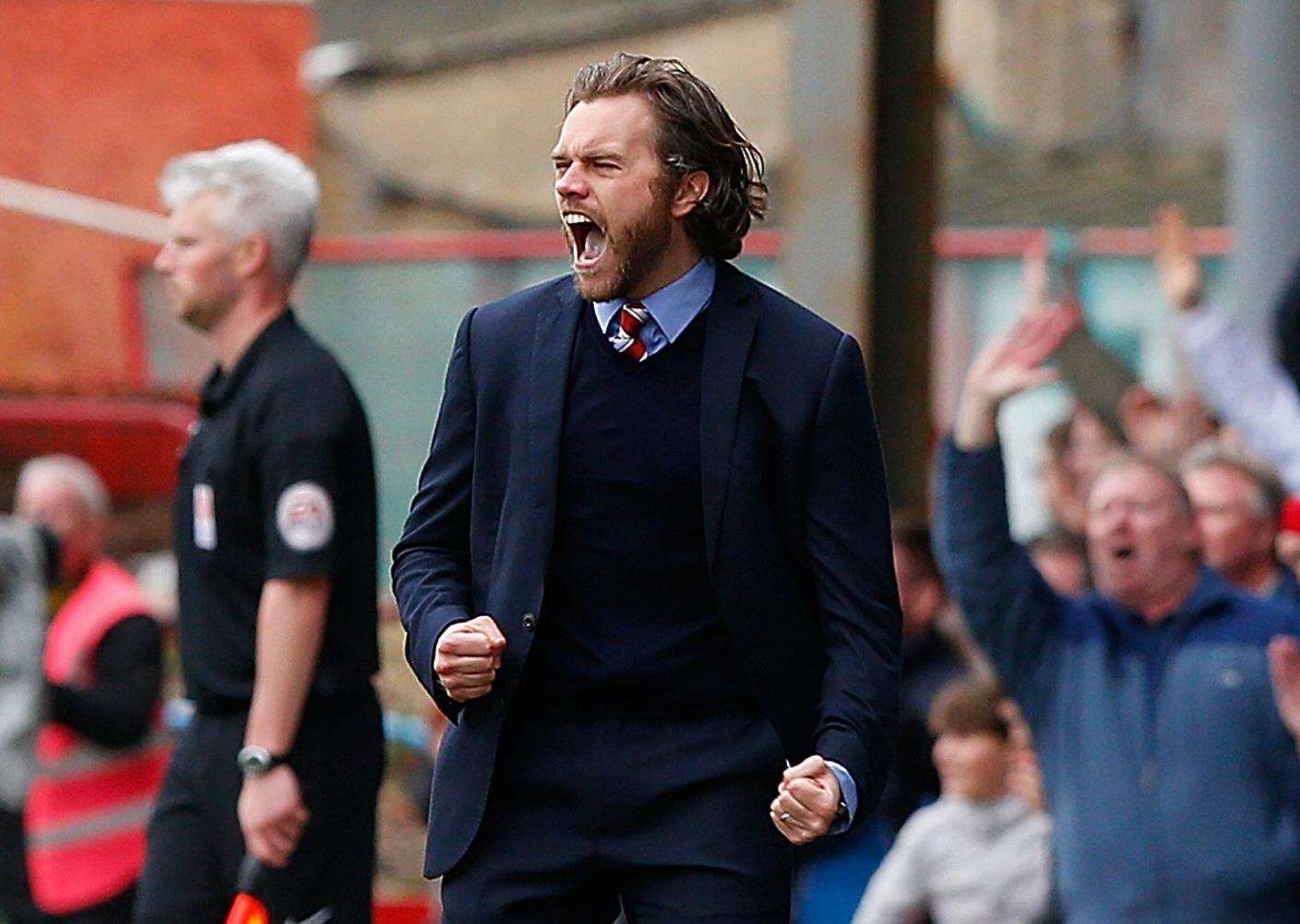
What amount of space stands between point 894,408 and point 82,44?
6.16 metres

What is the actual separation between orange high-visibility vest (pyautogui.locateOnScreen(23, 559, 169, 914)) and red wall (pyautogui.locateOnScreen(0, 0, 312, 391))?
5.22m

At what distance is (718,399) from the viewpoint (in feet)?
13.8

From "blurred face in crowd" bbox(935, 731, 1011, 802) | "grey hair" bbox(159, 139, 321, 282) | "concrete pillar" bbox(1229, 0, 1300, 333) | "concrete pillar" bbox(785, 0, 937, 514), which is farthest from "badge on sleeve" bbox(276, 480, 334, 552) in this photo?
"concrete pillar" bbox(1229, 0, 1300, 333)

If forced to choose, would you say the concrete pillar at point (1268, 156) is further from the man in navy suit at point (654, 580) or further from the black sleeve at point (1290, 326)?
the man in navy suit at point (654, 580)

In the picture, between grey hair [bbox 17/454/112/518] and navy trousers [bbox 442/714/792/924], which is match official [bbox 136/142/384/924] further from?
grey hair [bbox 17/454/112/518]

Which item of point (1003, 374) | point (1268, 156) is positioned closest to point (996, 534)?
point (1003, 374)

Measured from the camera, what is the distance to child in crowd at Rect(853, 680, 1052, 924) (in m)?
7.05

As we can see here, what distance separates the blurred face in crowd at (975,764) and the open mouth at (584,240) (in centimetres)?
317

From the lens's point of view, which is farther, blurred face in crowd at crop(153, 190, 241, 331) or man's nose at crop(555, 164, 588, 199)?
blurred face in crowd at crop(153, 190, 241, 331)

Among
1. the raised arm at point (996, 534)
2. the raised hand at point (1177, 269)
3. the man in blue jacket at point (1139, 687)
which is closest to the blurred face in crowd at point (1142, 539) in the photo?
A: the man in blue jacket at point (1139, 687)

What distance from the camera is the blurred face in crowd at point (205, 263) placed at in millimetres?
5980

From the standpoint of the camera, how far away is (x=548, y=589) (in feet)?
13.8

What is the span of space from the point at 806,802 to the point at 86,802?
4570 millimetres

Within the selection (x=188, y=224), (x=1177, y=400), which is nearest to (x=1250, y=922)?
(x=188, y=224)
